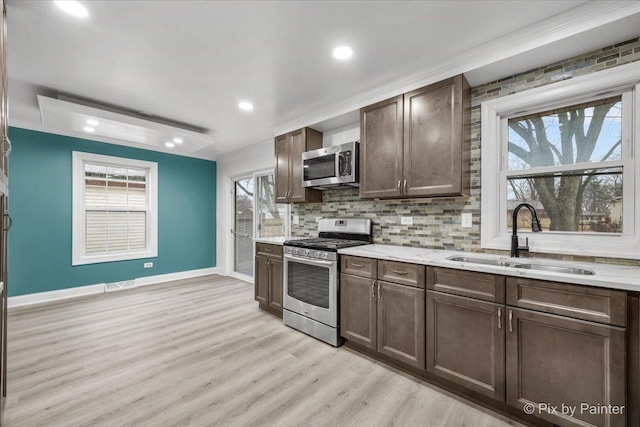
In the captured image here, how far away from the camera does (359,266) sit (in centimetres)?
246

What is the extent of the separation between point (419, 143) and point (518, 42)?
0.91m

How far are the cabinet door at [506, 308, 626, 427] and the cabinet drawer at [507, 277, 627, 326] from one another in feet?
0.13

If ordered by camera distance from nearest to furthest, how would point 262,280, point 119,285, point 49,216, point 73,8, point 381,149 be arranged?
point 73,8, point 381,149, point 262,280, point 49,216, point 119,285


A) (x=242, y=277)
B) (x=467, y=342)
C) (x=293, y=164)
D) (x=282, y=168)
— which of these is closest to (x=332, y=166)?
(x=293, y=164)

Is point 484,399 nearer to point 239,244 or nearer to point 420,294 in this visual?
point 420,294

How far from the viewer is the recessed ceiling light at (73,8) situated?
1658mm

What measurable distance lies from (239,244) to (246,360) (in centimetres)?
336

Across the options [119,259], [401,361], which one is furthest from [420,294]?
[119,259]

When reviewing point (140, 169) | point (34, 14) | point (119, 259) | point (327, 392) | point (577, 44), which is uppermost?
point (34, 14)

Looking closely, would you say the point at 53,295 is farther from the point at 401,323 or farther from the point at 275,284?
the point at 401,323

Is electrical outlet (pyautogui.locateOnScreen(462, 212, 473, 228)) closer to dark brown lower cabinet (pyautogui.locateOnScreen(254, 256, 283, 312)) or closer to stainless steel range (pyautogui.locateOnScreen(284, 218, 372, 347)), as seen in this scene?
stainless steel range (pyautogui.locateOnScreen(284, 218, 372, 347))

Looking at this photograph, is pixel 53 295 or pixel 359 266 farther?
pixel 53 295

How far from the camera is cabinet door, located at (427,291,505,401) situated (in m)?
1.71

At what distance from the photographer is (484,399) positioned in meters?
1.85
